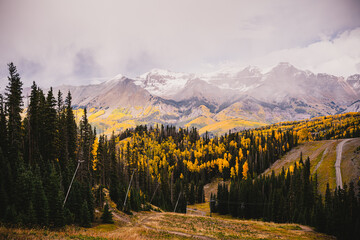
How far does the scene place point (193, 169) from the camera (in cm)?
16362

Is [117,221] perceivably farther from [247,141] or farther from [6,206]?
[247,141]

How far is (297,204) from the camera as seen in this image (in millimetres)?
87250

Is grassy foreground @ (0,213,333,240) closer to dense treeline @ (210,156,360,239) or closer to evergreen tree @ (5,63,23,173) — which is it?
dense treeline @ (210,156,360,239)

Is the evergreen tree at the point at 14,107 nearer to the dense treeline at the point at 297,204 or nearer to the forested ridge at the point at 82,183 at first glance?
the forested ridge at the point at 82,183

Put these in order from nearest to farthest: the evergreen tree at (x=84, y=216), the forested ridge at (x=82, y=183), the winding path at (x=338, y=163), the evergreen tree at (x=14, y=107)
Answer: the forested ridge at (x=82, y=183) → the evergreen tree at (x=84, y=216) → the evergreen tree at (x=14, y=107) → the winding path at (x=338, y=163)

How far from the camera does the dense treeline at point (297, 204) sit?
6462 centimetres

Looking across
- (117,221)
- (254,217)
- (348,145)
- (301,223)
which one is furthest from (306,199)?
(348,145)

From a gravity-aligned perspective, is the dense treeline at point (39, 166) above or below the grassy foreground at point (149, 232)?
above

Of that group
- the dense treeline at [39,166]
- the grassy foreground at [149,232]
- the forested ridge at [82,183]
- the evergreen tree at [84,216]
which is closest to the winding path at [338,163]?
the forested ridge at [82,183]

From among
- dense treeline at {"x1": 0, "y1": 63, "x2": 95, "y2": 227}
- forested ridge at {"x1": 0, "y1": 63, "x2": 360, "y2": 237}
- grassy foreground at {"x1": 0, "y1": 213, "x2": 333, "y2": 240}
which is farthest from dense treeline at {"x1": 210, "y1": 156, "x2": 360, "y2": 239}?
dense treeline at {"x1": 0, "y1": 63, "x2": 95, "y2": 227}

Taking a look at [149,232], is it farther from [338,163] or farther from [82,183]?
[338,163]

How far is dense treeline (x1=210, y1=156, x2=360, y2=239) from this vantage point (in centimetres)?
6462

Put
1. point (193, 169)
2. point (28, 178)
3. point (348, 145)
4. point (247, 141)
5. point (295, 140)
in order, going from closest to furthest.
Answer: point (28, 178)
point (348, 145)
point (193, 169)
point (295, 140)
point (247, 141)

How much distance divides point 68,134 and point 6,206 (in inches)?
1254
